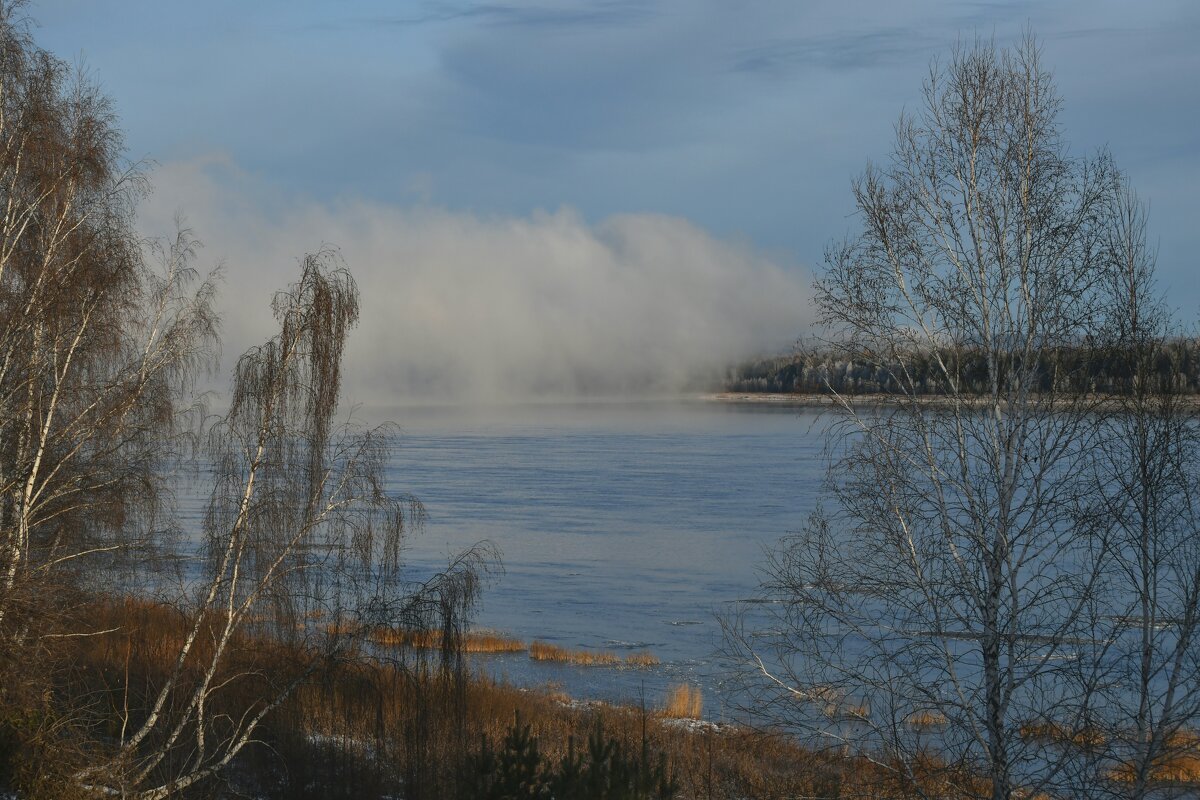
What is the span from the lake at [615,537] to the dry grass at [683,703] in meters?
0.34

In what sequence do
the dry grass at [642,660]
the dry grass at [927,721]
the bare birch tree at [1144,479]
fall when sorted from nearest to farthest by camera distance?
1. the bare birch tree at [1144,479]
2. the dry grass at [927,721]
3. the dry grass at [642,660]

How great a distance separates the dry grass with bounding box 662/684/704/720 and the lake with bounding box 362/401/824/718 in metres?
0.34

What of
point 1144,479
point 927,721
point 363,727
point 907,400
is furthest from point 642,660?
point 1144,479

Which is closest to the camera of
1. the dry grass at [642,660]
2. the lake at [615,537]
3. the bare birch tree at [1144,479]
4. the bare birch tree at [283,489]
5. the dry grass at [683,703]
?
→ the bare birch tree at [283,489]

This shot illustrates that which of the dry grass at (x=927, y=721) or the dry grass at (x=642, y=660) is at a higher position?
the dry grass at (x=927, y=721)

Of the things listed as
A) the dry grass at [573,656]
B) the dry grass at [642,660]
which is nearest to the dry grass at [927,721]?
the dry grass at [642,660]

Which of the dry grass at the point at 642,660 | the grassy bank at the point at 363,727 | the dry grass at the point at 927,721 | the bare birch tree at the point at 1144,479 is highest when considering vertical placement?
the bare birch tree at the point at 1144,479

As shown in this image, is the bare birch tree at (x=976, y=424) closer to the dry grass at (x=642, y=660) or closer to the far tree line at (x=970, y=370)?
the far tree line at (x=970, y=370)

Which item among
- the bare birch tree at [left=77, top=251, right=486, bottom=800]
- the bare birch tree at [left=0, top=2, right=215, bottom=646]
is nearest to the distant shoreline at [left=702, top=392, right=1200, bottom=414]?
the bare birch tree at [left=77, top=251, right=486, bottom=800]

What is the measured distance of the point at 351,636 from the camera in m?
12.2

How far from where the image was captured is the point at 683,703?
21.1 metres

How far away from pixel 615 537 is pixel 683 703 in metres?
22.5

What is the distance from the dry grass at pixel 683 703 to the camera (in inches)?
811

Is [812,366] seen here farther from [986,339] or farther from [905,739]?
[905,739]
